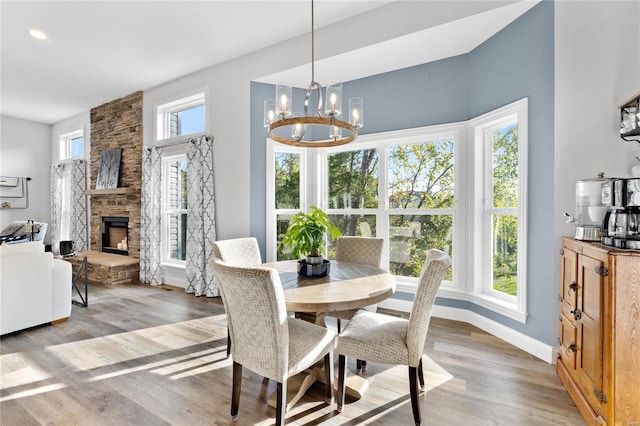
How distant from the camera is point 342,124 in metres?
2.08

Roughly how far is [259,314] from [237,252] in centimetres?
146

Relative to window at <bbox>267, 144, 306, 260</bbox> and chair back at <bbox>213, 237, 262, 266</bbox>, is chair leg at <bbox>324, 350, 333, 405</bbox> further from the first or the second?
window at <bbox>267, 144, 306, 260</bbox>

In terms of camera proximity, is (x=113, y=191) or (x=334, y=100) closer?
(x=334, y=100)

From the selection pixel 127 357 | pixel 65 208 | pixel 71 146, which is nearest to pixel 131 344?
pixel 127 357

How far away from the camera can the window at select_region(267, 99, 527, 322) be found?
3.06 meters

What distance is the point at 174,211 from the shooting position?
5.12 meters

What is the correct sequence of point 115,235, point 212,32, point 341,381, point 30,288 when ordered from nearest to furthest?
point 341,381, point 30,288, point 212,32, point 115,235

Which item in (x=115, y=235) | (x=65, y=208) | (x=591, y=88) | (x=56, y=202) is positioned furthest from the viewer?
(x=65, y=208)

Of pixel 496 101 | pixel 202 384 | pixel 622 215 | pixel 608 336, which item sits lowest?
pixel 202 384

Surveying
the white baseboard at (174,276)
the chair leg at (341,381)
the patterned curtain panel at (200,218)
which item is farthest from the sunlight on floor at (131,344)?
the white baseboard at (174,276)

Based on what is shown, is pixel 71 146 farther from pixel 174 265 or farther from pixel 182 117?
pixel 174 265

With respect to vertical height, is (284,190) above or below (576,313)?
above

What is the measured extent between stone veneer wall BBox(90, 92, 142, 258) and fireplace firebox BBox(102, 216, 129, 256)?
3.8 inches

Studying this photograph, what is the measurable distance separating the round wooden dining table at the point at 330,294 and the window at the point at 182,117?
336cm
